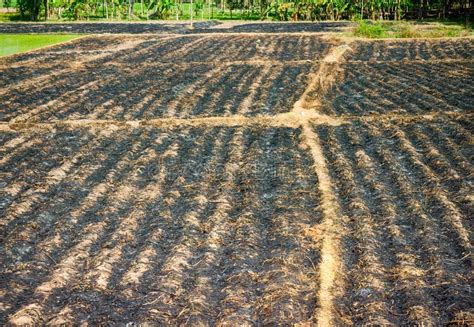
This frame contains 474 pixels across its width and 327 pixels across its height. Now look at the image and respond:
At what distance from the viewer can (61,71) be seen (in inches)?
428

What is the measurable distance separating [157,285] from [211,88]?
600 centimetres

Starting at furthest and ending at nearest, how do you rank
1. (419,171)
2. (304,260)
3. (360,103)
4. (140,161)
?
1. (360,103)
2. (140,161)
3. (419,171)
4. (304,260)

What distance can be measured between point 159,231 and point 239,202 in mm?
808

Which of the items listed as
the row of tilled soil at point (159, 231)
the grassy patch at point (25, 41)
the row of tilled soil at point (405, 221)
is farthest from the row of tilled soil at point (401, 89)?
the grassy patch at point (25, 41)

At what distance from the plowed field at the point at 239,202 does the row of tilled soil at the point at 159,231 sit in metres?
0.02

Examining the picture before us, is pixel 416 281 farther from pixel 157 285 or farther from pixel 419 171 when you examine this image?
pixel 419 171

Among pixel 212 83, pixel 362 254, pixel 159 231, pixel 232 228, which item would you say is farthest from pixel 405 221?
pixel 212 83

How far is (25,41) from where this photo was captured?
1731 centimetres

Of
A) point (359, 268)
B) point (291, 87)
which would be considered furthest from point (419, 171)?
point (291, 87)

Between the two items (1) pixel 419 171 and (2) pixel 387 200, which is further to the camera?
(1) pixel 419 171

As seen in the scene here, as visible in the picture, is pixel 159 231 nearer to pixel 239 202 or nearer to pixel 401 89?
pixel 239 202

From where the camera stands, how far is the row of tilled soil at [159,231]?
3.04m

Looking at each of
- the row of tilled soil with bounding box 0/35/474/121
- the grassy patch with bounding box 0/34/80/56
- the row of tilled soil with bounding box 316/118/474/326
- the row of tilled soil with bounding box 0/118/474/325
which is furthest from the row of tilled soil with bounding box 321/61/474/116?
the grassy patch with bounding box 0/34/80/56

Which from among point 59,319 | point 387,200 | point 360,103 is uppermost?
point 360,103
